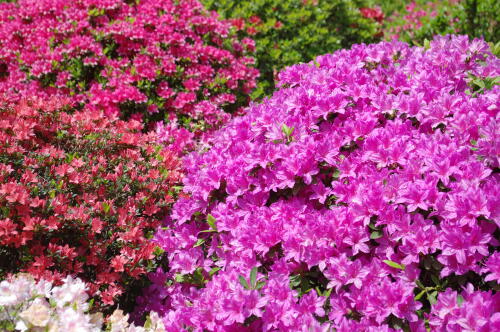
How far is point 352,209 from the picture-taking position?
219cm

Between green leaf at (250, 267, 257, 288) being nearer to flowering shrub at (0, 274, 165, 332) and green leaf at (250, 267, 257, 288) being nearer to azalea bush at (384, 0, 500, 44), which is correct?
flowering shrub at (0, 274, 165, 332)

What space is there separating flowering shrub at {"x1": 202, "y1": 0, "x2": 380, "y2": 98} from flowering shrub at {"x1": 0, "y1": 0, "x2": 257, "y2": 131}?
114 cm

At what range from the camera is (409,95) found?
269 cm

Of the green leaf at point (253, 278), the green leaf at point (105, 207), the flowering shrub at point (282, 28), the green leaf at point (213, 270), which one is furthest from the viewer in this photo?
the flowering shrub at point (282, 28)

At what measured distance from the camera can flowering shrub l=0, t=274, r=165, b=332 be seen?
1.93 metres

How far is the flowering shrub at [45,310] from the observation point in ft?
6.32

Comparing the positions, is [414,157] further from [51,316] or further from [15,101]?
[15,101]

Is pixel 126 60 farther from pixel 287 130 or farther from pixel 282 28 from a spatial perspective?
pixel 282 28

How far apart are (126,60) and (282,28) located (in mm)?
2716

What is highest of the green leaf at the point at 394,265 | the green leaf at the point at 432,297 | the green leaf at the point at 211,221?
the green leaf at the point at 394,265

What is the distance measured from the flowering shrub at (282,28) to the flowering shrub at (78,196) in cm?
Answer: 271

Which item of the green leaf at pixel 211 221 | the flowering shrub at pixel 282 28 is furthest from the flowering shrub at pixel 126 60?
the green leaf at pixel 211 221

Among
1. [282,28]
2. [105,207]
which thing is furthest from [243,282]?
[282,28]

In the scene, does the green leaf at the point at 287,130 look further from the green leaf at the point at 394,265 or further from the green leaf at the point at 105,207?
the green leaf at the point at 105,207
